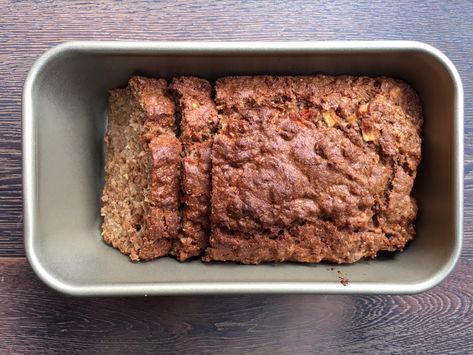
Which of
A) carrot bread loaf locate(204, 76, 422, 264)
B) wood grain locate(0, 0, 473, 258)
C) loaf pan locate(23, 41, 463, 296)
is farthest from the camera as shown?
wood grain locate(0, 0, 473, 258)

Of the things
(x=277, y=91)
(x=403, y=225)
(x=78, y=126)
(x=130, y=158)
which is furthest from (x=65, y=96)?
(x=403, y=225)

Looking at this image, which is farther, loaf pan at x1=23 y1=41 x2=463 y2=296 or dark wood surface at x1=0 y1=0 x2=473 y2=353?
dark wood surface at x1=0 y1=0 x2=473 y2=353

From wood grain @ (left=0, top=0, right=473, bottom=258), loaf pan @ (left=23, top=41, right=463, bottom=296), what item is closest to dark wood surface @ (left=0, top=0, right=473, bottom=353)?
wood grain @ (left=0, top=0, right=473, bottom=258)

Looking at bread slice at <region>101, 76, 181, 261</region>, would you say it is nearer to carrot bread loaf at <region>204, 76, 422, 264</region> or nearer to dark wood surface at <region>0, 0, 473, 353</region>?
carrot bread loaf at <region>204, 76, 422, 264</region>

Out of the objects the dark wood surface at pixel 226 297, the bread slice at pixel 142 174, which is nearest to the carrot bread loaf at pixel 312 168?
the bread slice at pixel 142 174

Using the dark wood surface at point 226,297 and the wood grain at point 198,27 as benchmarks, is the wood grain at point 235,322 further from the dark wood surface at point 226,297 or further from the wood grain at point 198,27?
the wood grain at point 198,27

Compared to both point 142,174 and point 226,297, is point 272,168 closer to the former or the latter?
point 142,174

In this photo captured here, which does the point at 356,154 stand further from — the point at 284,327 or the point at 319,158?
the point at 284,327
